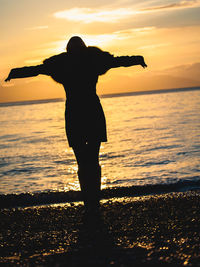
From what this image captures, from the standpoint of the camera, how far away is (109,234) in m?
3.67

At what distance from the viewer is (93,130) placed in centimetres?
434

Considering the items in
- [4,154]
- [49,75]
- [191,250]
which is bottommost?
[4,154]

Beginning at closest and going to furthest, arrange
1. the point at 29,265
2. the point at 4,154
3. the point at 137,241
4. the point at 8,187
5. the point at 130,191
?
the point at 29,265 < the point at 137,241 < the point at 130,191 < the point at 8,187 < the point at 4,154

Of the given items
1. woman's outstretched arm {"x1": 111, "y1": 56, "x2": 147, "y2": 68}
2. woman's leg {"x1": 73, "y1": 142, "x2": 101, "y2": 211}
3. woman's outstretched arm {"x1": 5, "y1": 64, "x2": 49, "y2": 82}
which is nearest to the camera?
woman's outstretched arm {"x1": 111, "y1": 56, "x2": 147, "y2": 68}


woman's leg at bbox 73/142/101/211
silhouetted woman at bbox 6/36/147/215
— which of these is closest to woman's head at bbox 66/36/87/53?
silhouetted woman at bbox 6/36/147/215

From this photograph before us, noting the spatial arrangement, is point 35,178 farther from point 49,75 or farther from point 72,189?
point 49,75

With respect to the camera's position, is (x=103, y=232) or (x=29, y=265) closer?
(x=29, y=265)

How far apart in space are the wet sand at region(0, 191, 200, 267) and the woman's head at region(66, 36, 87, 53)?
7.02 ft

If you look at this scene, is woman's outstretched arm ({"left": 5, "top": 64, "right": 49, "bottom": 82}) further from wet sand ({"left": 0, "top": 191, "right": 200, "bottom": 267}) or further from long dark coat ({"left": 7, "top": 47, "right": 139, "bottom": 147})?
wet sand ({"left": 0, "top": 191, "right": 200, "bottom": 267})

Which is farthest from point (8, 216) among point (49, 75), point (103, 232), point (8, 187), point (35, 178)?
point (35, 178)

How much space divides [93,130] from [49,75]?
89 centimetres

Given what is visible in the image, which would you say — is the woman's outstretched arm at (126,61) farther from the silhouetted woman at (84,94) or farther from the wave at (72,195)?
the wave at (72,195)

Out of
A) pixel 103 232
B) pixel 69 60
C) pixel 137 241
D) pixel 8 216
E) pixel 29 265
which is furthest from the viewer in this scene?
pixel 8 216

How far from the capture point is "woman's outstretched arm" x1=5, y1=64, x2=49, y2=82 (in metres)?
4.25
